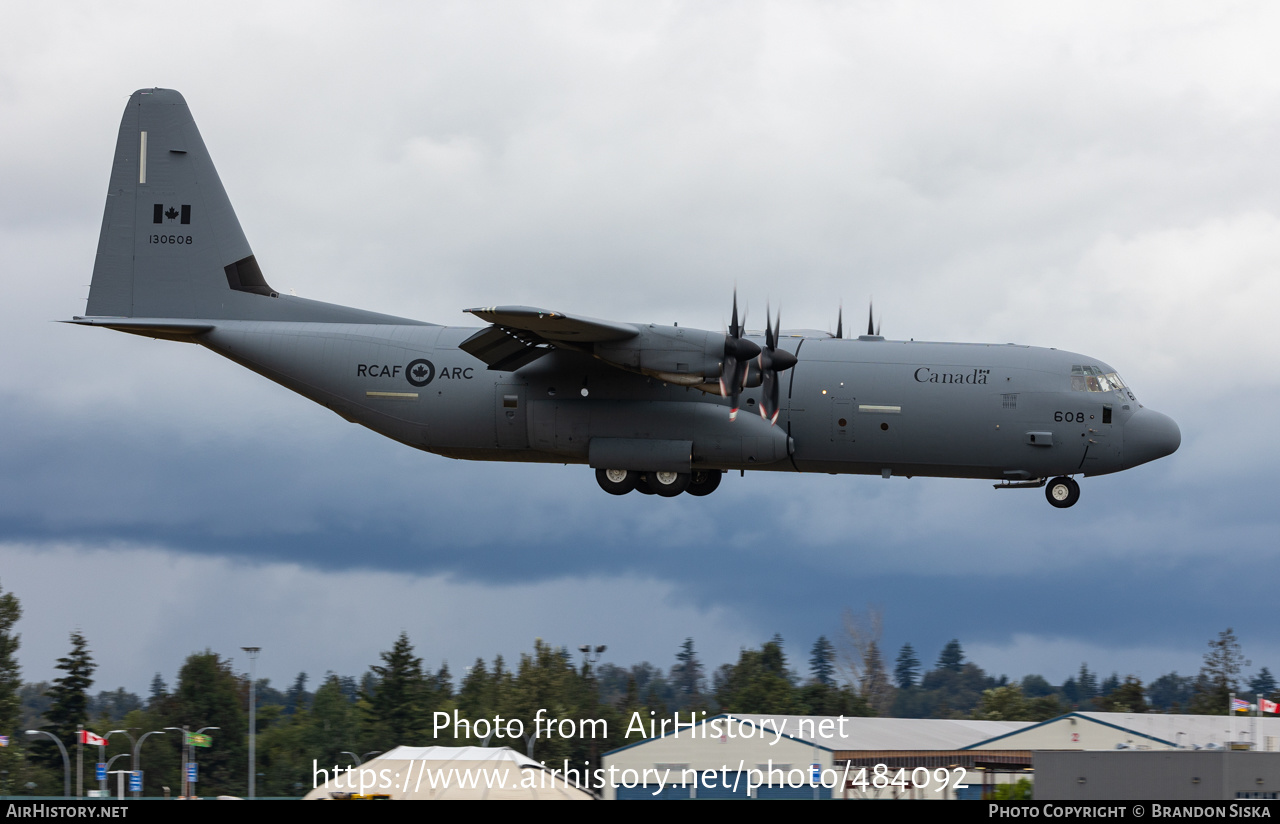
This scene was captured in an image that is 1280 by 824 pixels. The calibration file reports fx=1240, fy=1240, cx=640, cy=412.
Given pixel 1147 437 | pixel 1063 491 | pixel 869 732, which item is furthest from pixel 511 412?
pixel 869 732

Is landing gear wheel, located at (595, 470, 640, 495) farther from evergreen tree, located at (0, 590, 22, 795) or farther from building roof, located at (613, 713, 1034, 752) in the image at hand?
evergreen tree, located at (0, 590, 22, 795)

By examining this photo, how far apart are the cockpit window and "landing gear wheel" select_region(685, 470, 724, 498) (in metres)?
8.09

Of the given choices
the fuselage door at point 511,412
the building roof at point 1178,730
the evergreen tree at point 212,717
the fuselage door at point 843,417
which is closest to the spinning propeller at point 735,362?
the fuselage door at point 843,417

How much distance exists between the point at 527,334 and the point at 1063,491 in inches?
475

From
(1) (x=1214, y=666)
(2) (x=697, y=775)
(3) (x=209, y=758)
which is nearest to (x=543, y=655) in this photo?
(3) (x=209, y=758)

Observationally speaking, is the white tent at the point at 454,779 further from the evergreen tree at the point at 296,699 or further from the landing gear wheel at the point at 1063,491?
the evergreen tree at the point at 296,699

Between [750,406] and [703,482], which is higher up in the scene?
[750,406]

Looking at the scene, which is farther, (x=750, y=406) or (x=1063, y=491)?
(x=1063, y=491)

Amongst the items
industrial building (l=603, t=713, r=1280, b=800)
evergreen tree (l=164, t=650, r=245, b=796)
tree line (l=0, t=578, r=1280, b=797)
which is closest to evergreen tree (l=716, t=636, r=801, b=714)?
tree line (l=0, t=578, r=1280, b=797)

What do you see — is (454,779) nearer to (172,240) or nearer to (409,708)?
(172,240)

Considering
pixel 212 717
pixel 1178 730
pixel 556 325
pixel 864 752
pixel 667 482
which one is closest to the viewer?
pixel 556 325

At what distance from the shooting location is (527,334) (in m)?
25.2

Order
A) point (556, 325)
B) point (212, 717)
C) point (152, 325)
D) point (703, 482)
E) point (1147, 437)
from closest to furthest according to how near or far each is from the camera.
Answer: point (556, 325)
point (1147, 437)
point (152, 325)
point (703, 482)
point (212, 717)
